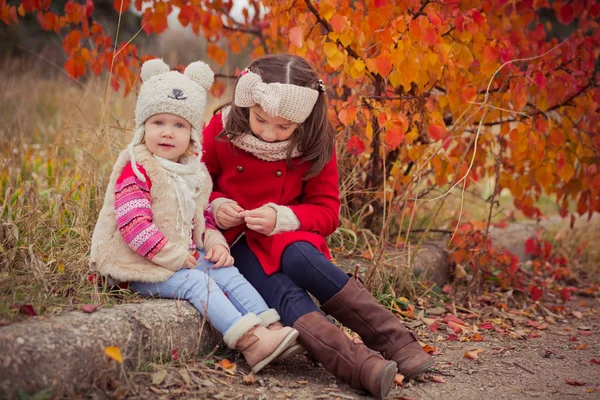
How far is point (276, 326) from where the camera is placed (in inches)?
101

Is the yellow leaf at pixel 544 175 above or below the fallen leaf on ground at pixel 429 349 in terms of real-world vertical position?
above

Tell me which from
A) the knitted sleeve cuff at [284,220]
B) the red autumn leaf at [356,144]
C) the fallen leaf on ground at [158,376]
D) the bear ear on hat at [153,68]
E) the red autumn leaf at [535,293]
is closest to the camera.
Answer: the fallen leaf on ground at [158,376]

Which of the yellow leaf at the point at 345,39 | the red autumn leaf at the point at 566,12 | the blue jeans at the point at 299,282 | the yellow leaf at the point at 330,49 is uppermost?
the red autumn leaf at the point at 566,12

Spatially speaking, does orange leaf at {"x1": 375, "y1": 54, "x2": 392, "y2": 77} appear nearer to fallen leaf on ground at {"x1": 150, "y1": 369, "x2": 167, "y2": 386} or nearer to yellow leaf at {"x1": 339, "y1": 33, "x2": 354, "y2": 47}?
yellow leaf at {"x1": 339, "y1": 33, "x2": 354, "y2": 47}

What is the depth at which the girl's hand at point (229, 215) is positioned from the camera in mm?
2773

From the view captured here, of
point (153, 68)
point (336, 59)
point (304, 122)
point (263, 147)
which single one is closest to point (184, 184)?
point (263, 147)

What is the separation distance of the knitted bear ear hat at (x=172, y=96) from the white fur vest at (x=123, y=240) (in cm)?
7

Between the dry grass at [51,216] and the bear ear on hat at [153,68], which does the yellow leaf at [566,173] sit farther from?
the dry grass at [51,216]

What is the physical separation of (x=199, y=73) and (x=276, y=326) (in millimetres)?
1109

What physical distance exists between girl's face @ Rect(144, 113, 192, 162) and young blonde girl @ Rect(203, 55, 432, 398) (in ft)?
1.04

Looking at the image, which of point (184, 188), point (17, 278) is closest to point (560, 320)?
point (184, 188)

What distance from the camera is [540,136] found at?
3.66 meters

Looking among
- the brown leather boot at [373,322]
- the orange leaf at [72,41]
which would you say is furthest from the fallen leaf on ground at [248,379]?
the orange leaf at [72,41]

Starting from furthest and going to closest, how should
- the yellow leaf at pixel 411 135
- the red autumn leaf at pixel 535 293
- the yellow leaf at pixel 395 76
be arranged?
the red autumn leaf at pixel 535 293
the yellow leaf at pixel 411 135
the yellow leaf at pixel 395 76
